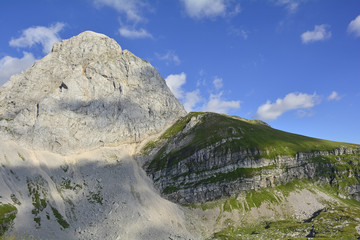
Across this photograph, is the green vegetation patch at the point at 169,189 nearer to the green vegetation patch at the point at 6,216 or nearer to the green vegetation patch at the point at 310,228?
the green vegetation patch at the point at 310,228

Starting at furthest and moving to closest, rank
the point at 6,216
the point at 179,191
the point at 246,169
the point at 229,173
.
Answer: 1. the point at 229,173
2. the point at 246,169
3. the point at 179,191
4. the point at 6,216

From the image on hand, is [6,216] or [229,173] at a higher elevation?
[229,173]

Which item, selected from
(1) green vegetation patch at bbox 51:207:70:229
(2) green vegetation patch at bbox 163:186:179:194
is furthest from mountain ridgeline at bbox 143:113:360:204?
(1) green vegetation patch at bbox 51:207:70:229

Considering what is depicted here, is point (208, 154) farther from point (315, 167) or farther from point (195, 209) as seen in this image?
point (315, 167)

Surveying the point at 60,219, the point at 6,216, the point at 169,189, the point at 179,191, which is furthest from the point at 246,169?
the point at 6,216

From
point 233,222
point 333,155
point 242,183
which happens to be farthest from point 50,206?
point 333,155

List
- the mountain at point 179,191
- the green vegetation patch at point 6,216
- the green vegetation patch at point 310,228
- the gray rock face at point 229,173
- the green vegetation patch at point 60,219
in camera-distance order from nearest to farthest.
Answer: the green vegetation patch at point 6,216 < the green vegetation patch at point 310,228 < the mountain at point 179,191 < the green vegetation patch at point 60,219 < the gray rock face at point 229,173

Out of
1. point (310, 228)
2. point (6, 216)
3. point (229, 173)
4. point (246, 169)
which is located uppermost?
point (246, 169)

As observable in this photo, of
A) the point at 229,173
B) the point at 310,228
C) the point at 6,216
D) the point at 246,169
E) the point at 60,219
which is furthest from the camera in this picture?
the point at 229,173

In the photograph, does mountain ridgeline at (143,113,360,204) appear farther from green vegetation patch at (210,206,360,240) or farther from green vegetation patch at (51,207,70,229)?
green vegetation patch at (51,207,70,229)

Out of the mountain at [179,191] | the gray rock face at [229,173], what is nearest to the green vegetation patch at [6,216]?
the mountain at [179,191]

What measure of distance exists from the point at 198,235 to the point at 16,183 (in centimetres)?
10216

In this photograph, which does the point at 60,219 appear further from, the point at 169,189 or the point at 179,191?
the point at 179,191

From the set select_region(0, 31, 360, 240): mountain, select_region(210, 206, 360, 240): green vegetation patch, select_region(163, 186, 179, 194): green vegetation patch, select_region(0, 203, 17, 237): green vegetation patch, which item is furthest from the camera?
select_region(163, 186, 179, 194): green vegetation patch
